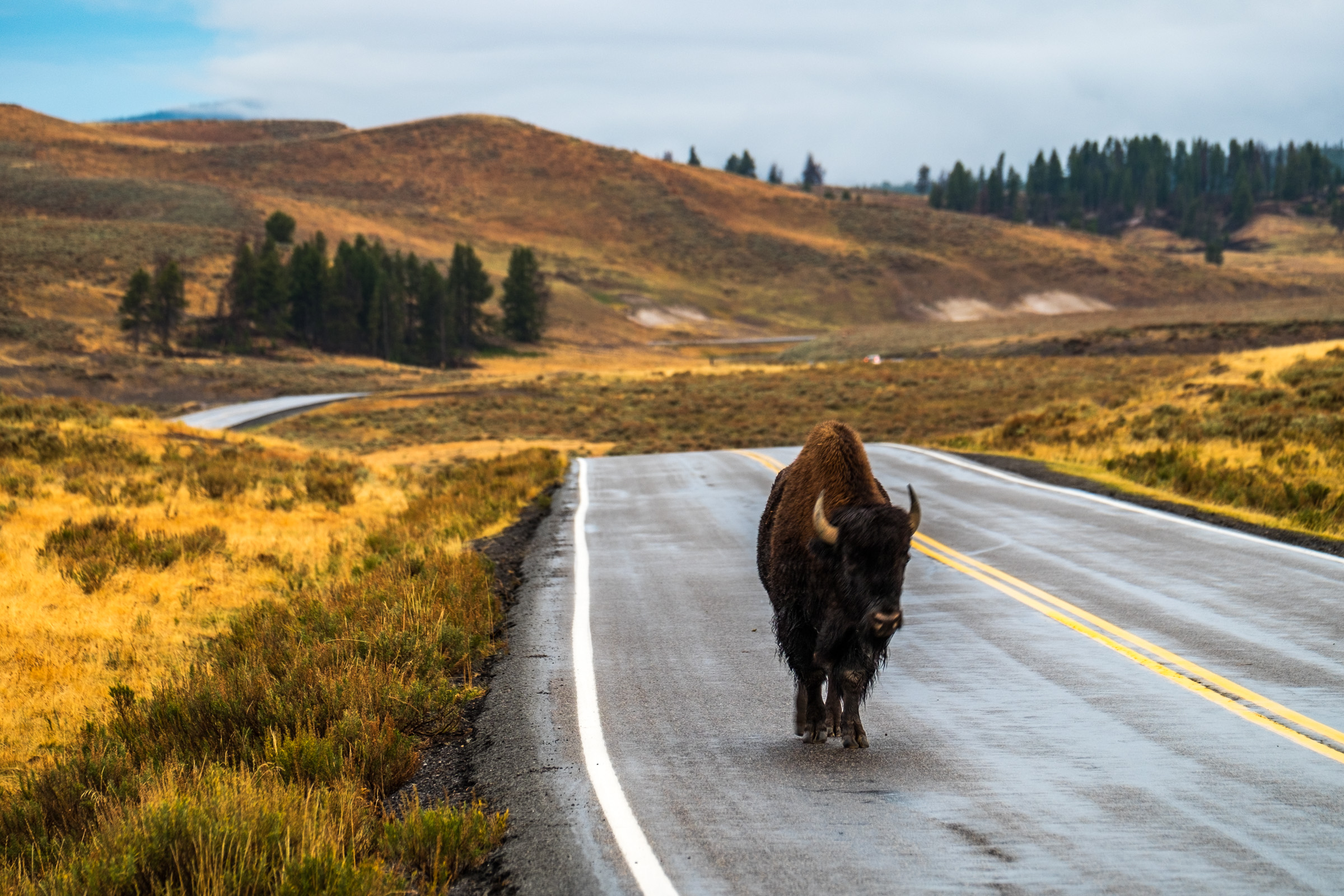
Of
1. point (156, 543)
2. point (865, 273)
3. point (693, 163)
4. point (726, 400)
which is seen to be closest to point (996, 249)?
point (865, 273)

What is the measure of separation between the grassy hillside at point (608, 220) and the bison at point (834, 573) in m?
104

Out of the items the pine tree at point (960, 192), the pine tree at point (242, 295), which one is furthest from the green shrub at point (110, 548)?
the pine tree at point (960, 192)

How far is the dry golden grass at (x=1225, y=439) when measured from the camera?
15.8m

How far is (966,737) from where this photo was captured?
6281 mm

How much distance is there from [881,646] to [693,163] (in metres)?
195

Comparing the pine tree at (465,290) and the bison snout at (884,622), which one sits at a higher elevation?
the pine tree at (465,290)

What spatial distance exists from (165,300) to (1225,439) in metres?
71.9

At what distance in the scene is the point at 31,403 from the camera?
96.5 ft

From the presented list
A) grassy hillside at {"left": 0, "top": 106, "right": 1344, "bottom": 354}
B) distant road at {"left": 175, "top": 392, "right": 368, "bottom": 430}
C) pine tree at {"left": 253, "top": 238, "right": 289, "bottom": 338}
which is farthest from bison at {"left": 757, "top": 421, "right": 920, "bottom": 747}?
grassy hillside at {"left": 0, "top": 106, "right": 1344, "bottom": 354}

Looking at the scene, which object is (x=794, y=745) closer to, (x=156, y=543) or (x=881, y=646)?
(x=881, y=646)

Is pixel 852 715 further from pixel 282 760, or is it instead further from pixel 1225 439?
pixel 1225 439

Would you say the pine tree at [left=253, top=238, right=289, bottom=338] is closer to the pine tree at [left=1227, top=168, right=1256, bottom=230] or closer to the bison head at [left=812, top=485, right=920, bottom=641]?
the bison head at [left=812, top=485, right=920, bottom=641]

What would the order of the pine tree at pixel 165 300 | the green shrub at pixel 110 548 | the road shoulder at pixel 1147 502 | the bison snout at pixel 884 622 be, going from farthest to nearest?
the pine tree at pixel 165 300
the green shrub at pixel 110 548
the road shoulder at pixel 1147 502
the bison snout at pixel 884 622

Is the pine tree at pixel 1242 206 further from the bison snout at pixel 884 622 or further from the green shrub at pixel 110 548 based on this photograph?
the bison snout at pixel 884 622
